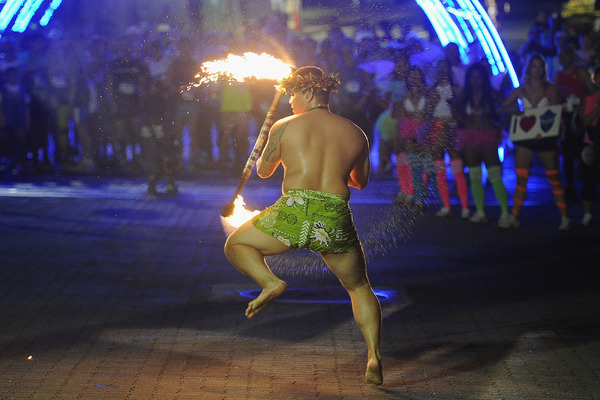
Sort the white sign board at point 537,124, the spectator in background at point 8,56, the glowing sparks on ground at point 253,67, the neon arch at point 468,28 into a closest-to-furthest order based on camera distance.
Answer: the glowing sparks on ground at point 253,67, the white sign board at point 537,124, the neon arch at point 468,28, the spectator in background at point 8,56

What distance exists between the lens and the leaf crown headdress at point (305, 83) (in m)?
5.18

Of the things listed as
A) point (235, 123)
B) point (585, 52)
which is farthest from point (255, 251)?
point (585, 52)

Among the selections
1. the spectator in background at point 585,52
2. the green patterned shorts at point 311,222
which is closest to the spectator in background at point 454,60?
the spectator in background at point 585,52

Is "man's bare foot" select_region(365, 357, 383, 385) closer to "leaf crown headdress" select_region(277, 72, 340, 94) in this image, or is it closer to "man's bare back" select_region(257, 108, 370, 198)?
"man's bare back" select_region(257, 108, 370, 198)

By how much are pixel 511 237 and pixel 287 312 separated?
4129 mm

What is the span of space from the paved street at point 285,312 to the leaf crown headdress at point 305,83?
1684mm

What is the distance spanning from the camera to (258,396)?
488 centimetres

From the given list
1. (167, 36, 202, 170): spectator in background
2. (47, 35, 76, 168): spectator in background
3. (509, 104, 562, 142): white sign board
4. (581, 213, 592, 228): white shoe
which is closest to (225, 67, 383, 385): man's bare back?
(509, 104, 562, 142): white sign board

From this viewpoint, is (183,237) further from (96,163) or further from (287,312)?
(96,163)

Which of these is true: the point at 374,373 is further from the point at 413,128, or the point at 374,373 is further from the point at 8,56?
the point at 8,56

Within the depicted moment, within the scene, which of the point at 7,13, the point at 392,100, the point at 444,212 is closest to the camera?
the point at 444,212

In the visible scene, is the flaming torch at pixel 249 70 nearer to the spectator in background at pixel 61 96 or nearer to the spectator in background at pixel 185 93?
the spectator in background at pixel 185 93

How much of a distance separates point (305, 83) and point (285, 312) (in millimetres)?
2372

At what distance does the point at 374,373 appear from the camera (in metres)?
5.07
